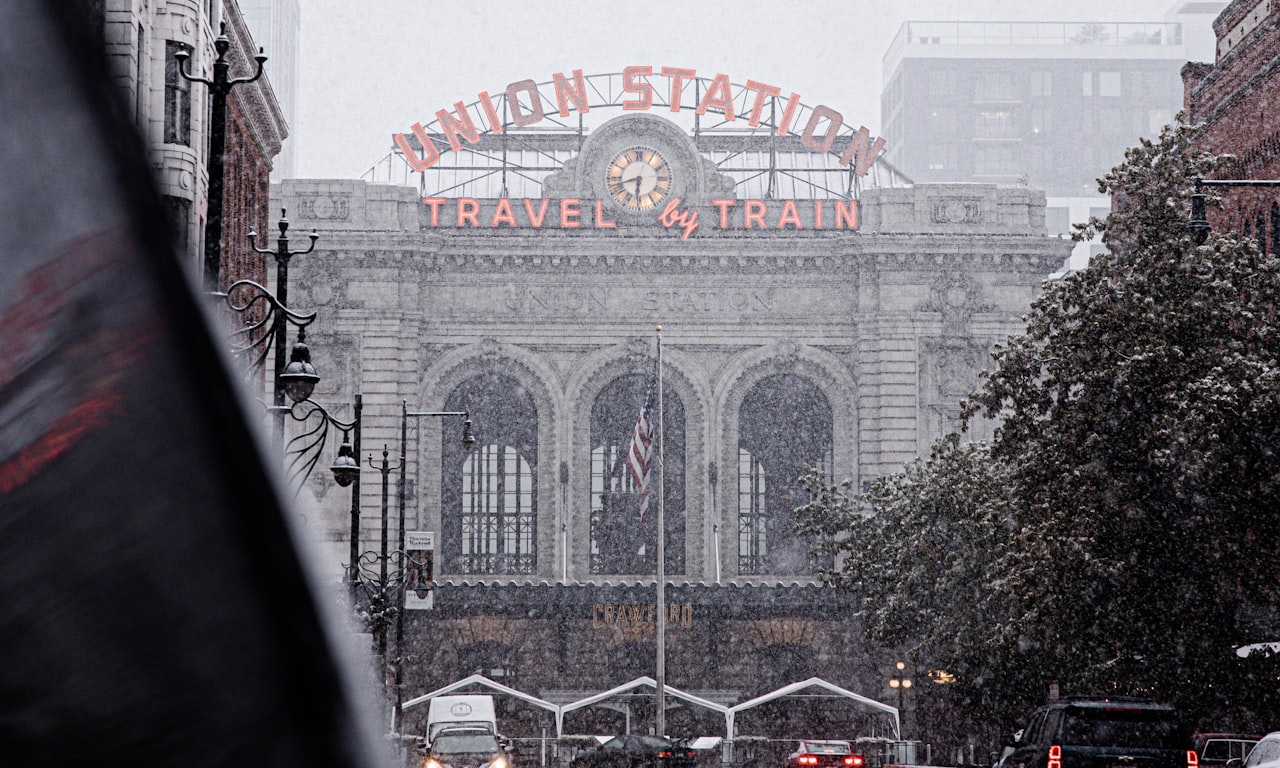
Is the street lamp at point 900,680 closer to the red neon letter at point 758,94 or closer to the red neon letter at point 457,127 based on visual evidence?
the red neon letter at point 758,94

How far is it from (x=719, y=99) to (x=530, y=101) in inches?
273

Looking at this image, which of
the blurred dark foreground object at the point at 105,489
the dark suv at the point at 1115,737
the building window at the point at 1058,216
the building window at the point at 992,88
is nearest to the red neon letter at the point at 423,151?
the dark suv at the point at 1115,737

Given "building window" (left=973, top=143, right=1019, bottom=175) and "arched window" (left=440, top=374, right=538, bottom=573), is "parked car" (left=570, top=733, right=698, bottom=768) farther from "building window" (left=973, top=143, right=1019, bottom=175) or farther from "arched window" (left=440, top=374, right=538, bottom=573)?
"building window" (left=973, top=143, right=1019, bottom=175)

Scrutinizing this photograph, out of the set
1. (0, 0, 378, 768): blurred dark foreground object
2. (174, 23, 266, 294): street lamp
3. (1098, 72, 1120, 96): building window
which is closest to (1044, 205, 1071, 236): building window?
(1098, 72, 1120, 96): building window

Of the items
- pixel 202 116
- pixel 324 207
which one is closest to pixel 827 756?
pixel 202 116

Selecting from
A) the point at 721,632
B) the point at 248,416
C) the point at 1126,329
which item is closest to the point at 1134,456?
the point at 1126,329

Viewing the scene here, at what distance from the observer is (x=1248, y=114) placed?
35.0m

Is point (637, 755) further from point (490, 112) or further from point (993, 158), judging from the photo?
point (993, 158)

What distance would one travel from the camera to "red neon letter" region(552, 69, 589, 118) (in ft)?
192

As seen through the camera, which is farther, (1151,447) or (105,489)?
(1151,447)

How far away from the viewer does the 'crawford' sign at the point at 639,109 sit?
57719 mm

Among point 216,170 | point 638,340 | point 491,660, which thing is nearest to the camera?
point 216,170

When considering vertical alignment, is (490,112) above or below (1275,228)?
above

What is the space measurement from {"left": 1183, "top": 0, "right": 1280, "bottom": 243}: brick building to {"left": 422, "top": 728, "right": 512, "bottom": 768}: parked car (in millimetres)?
17341
